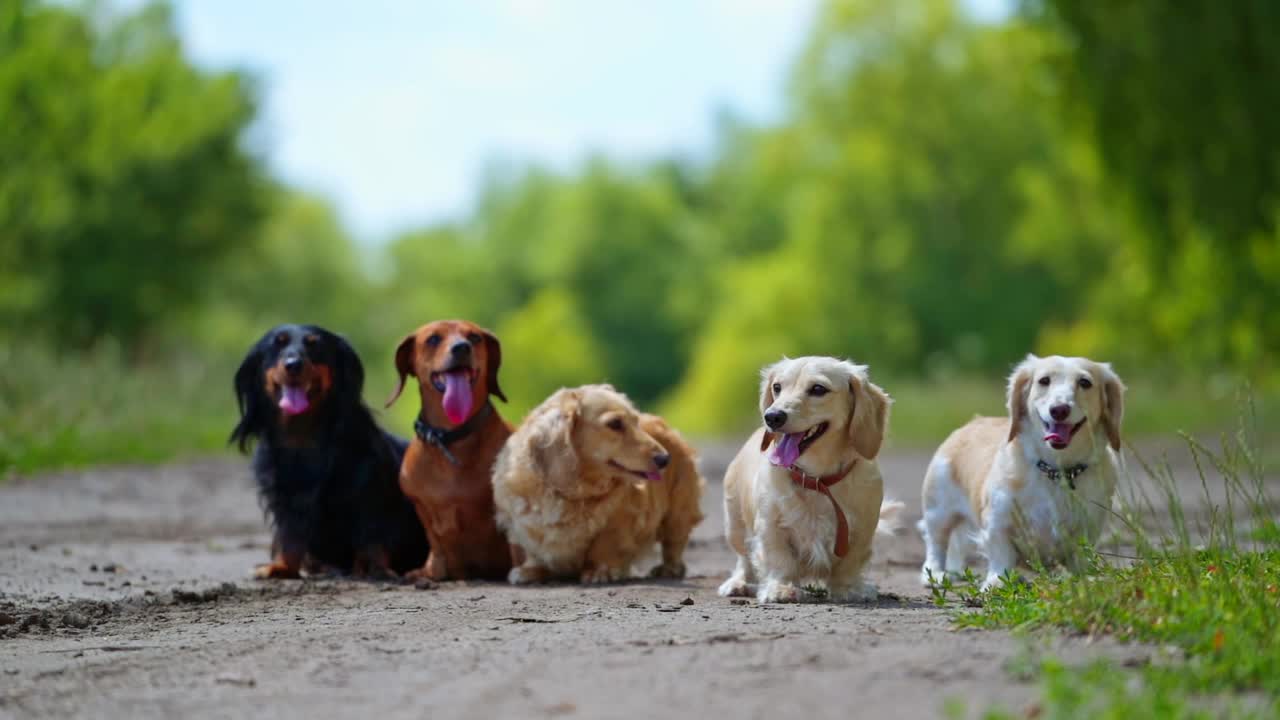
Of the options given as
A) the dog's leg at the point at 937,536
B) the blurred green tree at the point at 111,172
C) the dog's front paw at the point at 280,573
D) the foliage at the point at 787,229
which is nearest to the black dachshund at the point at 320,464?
the dog's front paw at the point at 280,573

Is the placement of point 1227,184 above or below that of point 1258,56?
below

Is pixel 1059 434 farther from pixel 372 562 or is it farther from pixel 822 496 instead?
pixel 372 562

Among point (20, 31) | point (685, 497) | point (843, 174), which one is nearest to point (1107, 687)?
point (685, 497)

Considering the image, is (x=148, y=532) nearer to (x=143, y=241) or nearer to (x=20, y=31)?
(x=20, y=31)

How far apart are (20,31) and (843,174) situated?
22932mm

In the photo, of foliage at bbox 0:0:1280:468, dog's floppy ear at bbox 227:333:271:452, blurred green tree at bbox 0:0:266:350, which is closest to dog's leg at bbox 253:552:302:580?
dog's floppy ear at bbox 227:333:271:452

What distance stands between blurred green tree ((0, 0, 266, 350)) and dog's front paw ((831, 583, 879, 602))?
69.3 feet

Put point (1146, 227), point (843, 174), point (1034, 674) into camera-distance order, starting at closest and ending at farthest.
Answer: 1. point (1034, 674)
2. point (1146, 227)
3. point (843, 174)

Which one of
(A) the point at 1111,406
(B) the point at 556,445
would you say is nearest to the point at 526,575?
(B) the point at 556,445

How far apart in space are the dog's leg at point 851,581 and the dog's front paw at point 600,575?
1434 millimetres

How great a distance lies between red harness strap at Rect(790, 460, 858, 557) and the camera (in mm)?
6867

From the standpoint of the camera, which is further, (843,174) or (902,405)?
(843,174)

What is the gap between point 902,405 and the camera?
101ft

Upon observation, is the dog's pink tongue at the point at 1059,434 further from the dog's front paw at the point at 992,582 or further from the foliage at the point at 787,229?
the foliage at the point at 787,229
